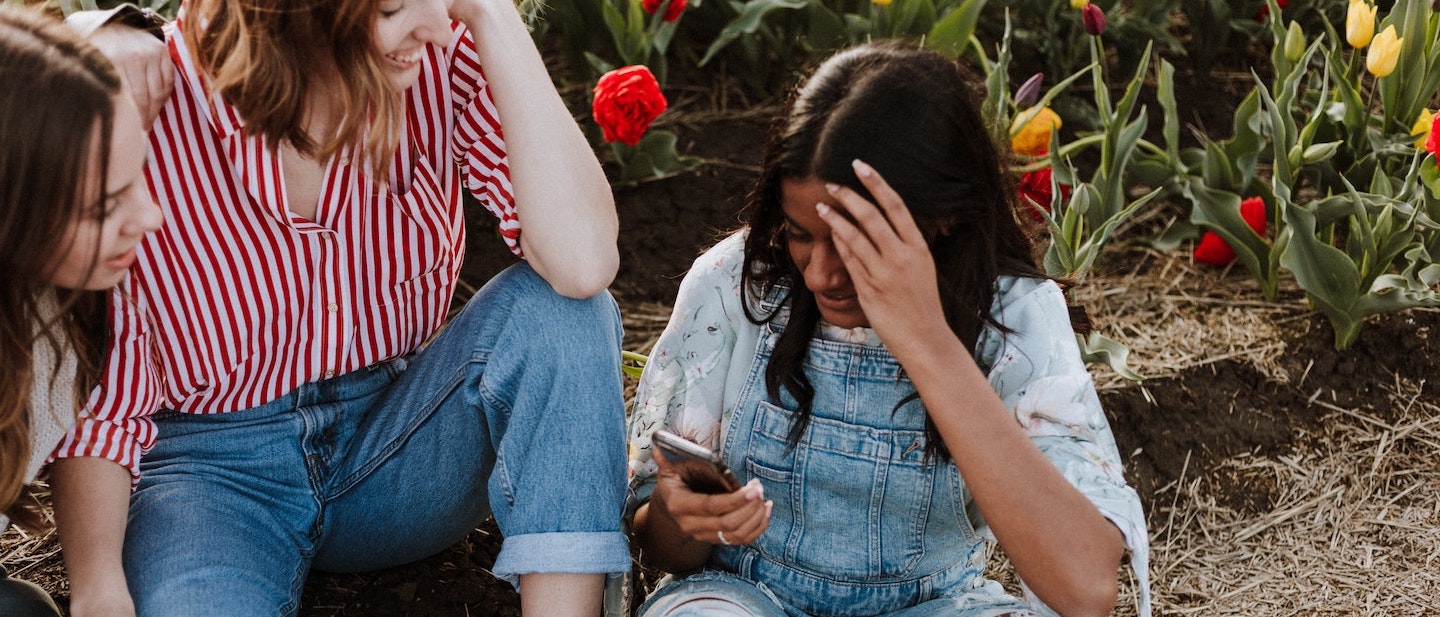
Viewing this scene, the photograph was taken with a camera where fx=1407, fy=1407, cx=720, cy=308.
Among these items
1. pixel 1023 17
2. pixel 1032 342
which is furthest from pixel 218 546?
pixel 1023 17

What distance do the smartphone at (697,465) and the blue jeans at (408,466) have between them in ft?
0.38

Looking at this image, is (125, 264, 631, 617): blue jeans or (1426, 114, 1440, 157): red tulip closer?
(125, 264, 631, 617): blue jeans

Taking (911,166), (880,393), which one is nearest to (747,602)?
(880,393)

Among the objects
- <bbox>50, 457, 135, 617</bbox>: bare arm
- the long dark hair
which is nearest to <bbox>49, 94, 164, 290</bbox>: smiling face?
<bbox>50, 457, 135, 617</bbox>: bare arm

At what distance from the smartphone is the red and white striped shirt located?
33 cm

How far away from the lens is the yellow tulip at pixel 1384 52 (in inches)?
84.7

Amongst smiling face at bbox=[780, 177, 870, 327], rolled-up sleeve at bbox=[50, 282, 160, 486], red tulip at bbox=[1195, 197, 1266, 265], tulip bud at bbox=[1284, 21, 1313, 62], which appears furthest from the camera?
red tulip at bbox=[1195, 197, 1266, 265]

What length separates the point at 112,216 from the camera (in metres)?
1.28

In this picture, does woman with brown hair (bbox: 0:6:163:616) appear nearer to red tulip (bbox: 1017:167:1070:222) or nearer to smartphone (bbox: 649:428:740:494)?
smartphone (bbox: 649:428:740:494)

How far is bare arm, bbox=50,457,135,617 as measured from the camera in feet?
4.57

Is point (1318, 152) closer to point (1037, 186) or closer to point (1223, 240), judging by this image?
point (1223, 240)

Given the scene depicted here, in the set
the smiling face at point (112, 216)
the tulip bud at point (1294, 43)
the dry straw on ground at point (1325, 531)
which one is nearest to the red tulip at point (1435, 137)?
the tulip bud at point (1294, 43)

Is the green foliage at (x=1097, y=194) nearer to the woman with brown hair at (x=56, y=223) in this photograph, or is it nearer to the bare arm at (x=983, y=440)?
the bare arm at (x=983, y=440)

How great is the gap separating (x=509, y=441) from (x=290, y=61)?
1.46ft
